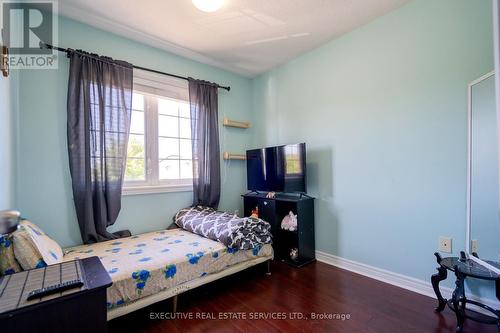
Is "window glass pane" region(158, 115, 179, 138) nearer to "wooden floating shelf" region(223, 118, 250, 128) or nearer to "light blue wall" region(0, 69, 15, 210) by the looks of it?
"wooden floating shelf" region(223, 118, 250, 128)

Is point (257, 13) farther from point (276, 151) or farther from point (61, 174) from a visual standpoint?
point (61, 174)

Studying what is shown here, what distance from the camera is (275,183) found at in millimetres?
2881

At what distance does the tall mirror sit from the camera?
160 centimetres

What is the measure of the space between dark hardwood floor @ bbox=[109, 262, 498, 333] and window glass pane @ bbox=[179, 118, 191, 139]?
176 centimetres

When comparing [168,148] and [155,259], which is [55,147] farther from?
[155,259]

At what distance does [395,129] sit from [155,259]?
2.35m

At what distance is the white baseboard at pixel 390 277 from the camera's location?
74.0 inches

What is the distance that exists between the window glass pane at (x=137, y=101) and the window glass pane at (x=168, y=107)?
202 millimetres

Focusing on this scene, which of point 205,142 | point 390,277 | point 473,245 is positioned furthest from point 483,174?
point 205,142

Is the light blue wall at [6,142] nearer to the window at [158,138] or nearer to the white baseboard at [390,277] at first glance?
the window at [158,138]

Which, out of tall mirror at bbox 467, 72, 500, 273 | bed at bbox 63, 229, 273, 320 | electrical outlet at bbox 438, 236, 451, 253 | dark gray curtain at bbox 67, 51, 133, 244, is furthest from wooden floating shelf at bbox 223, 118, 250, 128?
electrical outlet at bbox 438, 236, 451, 253

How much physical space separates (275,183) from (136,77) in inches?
77.7

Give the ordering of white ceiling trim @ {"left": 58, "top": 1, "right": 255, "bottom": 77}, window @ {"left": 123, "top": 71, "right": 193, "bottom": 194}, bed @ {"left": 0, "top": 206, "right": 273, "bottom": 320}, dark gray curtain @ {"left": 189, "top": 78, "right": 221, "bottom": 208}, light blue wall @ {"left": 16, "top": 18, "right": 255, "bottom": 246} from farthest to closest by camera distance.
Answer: dark gray curtain @ {"left": 189, "top": 78, "right": 221, "bottom": 208}
window @ {"left": 123, "top": 71, "right": 193, "bottom": 194}
white ceiling trim @ {"left": 58, "top": 1, "right": 255, "bottom": 77}
light blue wall @ {"left": 16, "top": 18, "right": 255, "bottom": 246}
bed @ {"left": 0, "top": 206, "right": 273, "bottom": 320}

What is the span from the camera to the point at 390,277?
2205 mm
